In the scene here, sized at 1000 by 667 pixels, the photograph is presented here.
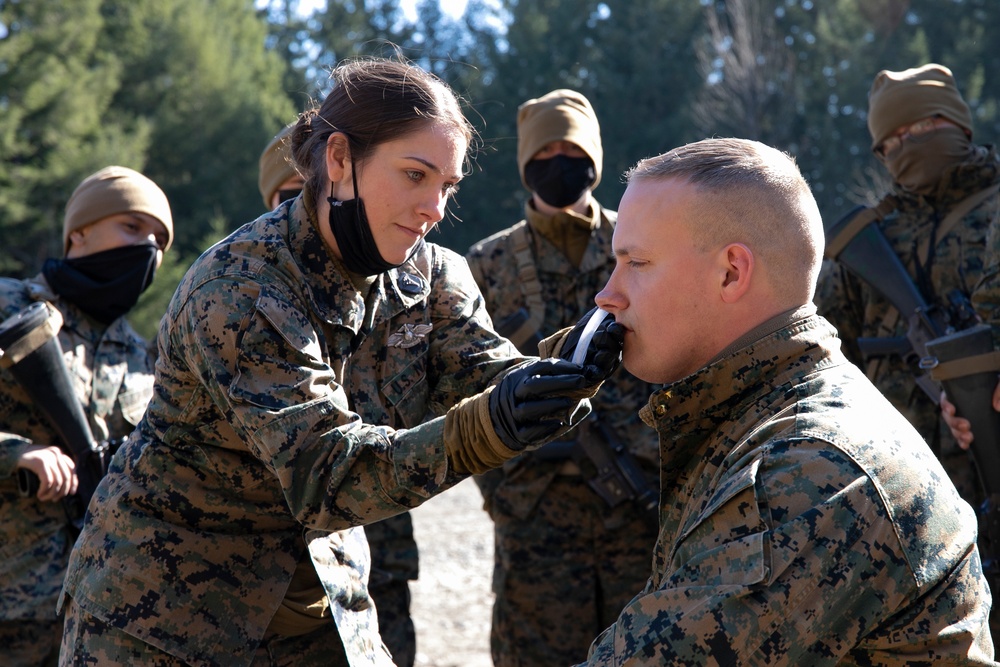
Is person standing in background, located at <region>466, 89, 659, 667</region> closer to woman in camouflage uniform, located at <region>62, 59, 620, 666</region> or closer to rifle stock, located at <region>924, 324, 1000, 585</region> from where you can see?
rifle stock, located at <region>924, 324, 1000, 585</region>

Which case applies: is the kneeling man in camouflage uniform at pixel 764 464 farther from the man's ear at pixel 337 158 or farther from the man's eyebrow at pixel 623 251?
the man's ear at pixel 337 158

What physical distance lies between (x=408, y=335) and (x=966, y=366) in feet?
8.22

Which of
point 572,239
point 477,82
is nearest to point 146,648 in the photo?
point 572,239

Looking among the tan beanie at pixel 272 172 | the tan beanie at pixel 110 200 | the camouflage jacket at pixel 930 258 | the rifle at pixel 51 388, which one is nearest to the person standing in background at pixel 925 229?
the camouflage jacket at pixel 930 258

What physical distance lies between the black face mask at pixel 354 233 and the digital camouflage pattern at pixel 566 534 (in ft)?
7.43

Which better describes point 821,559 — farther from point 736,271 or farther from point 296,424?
point 296,424

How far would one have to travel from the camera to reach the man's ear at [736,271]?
7.10ft

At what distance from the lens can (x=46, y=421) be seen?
14.6 ft

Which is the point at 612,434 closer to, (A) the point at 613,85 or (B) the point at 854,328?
(B) the point at 854,328

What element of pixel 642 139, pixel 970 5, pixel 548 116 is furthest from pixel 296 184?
pixel 970 5

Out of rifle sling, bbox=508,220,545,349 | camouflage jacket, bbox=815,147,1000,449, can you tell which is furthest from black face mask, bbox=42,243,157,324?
camouflage jacket, bbox=815,147,1000,449

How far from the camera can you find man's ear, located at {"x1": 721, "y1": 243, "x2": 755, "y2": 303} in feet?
7.10

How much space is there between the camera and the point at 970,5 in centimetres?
2812

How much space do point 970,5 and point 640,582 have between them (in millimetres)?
27629
